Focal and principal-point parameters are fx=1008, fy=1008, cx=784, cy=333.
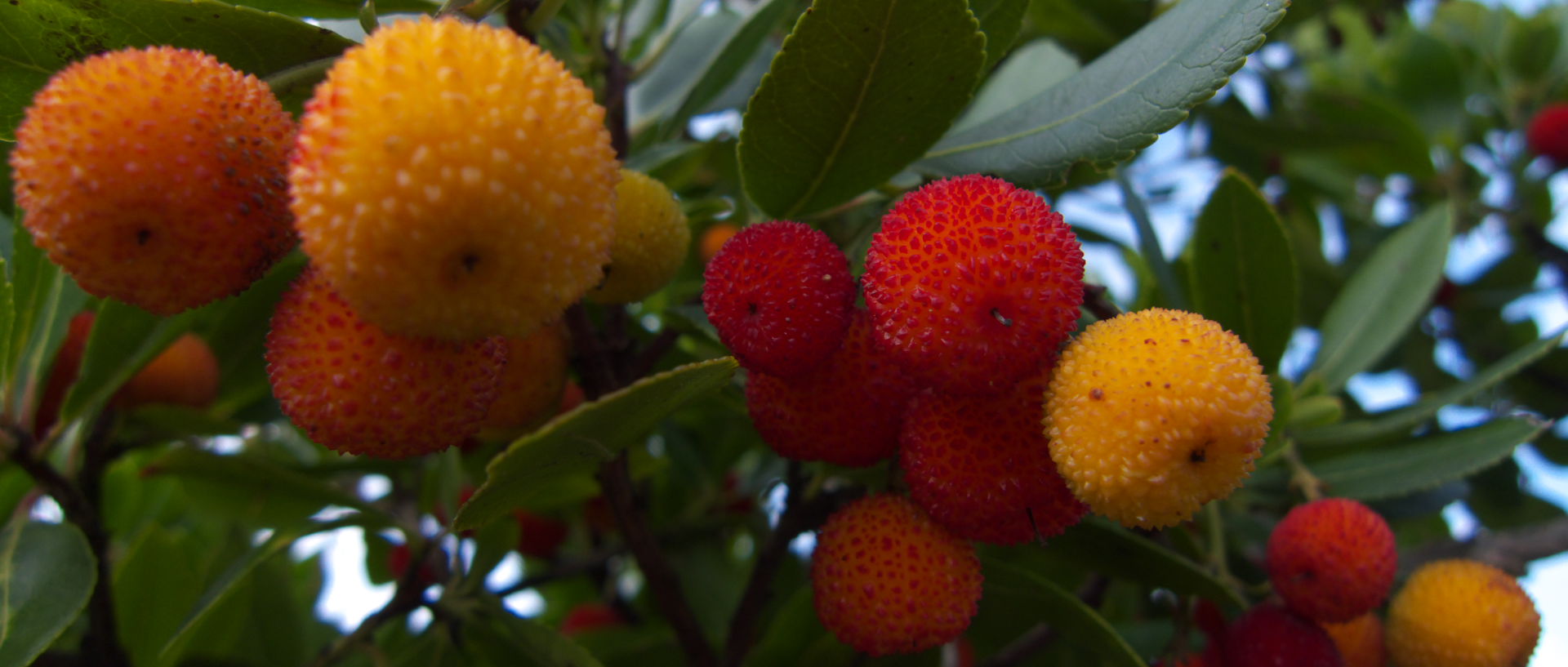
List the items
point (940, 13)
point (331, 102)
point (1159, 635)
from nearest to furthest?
1. point (331, 102)
2. point (940, 13)
3. point (1159, 635)

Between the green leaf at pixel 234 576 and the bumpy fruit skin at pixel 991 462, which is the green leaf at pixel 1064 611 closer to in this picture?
the bumpy fruit skin at pixel 991 462

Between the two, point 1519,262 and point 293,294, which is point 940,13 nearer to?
point 293,294

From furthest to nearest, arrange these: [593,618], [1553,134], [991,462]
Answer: [1553,134] < [593,618] < [991,462]

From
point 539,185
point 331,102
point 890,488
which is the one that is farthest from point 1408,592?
point 331,102

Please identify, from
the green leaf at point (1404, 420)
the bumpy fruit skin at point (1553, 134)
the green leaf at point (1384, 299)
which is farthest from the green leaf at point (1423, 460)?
the bumpy fruit skin at point (1553, 134)

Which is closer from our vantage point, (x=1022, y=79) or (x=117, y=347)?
(x=117, y=347)

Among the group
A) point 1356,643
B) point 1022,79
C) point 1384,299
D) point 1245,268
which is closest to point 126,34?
point 1022,79

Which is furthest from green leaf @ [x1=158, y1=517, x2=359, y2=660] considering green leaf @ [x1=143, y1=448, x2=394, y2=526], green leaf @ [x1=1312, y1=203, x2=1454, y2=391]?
green leaf @ [x1=1312, y1=203, x2=1454, y2=391]

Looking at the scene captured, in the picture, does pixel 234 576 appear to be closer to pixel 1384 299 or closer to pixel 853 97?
pixel 853 97
